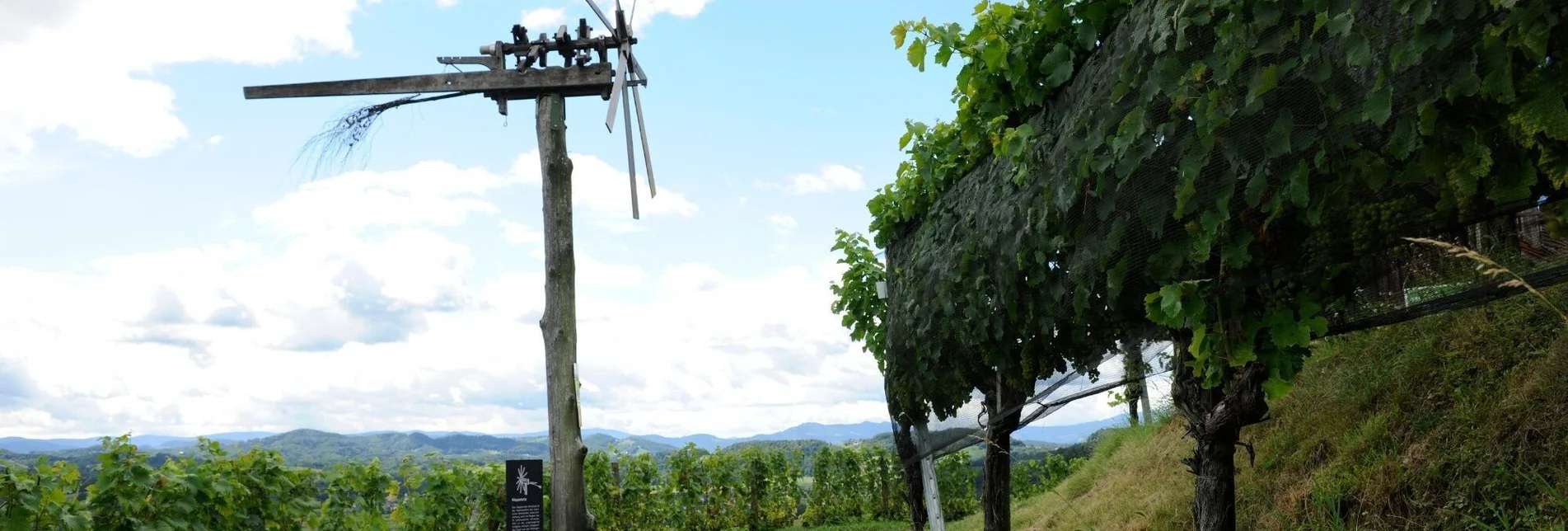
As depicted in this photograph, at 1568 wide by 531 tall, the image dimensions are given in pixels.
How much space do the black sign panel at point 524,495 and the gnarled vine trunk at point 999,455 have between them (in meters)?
3.41

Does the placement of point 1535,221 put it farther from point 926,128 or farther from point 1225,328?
point 926,128

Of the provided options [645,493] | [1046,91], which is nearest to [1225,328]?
[1046,91]

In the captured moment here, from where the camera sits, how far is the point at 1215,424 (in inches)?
189

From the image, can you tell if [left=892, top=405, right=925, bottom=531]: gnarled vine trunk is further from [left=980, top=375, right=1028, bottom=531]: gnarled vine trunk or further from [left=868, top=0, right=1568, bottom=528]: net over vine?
[left=868, top=0, right=1568, bottom=528]: net over vine

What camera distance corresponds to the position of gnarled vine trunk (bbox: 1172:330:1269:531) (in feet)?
15.4

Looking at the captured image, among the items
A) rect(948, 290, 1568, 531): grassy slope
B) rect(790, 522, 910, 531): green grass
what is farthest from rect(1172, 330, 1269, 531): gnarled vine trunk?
rect(790, 522, 910, 531): green grass

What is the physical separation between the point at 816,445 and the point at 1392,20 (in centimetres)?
1465

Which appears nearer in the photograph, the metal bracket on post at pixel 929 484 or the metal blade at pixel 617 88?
the metal blade at pixel 617 88

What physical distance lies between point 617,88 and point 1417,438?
5.57 m

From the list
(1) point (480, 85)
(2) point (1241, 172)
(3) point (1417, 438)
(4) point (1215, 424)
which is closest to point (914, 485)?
(3) point (1417, 438)

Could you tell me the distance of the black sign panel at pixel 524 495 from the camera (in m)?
7.49

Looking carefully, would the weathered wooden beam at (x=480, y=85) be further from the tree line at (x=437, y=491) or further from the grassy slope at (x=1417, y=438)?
the grassy slope at (x=1417, y=438)

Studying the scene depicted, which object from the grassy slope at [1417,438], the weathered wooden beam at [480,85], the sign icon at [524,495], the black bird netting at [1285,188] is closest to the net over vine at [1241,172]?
the black bird netting at [1285,188]

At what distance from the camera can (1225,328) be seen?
4254mm
